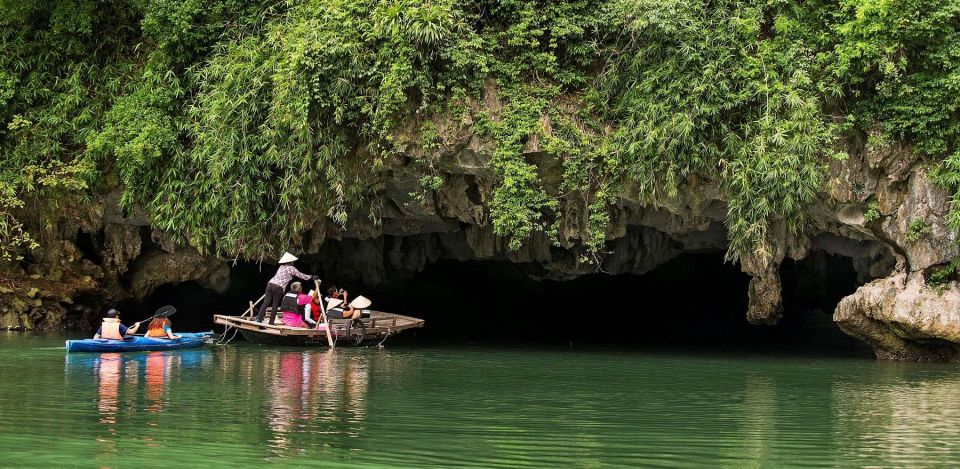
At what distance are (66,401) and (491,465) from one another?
4.77m

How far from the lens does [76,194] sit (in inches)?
712

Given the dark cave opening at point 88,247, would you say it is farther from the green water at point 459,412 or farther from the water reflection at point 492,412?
the water reflection at point 492,412

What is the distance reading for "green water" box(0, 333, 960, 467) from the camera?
24.7ft

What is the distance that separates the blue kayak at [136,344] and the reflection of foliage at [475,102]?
1662 millimetres

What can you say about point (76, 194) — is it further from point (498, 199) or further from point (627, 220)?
point (627, 220)

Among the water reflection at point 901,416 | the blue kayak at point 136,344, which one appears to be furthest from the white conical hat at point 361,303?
the water reflection at point 901,416

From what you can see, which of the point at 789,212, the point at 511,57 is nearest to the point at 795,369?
the point at 789,212

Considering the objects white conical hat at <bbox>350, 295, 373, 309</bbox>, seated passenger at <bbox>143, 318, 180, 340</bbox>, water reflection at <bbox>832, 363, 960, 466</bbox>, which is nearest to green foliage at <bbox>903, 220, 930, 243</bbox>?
water reflection at <bbox>832, 363, 960, 466</bbox>

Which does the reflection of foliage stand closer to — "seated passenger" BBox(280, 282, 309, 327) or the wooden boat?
"seated passenger" BBox(280, 282, 309, 327)

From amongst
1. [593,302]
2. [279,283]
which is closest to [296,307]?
[279,283]

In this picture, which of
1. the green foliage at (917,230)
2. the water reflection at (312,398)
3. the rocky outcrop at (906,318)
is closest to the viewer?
the water reflection at (312,398)

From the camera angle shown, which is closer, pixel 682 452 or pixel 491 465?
pixel 491 465

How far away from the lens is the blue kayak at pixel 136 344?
1486 cm

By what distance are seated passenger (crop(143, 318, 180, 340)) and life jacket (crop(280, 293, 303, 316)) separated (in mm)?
2016
